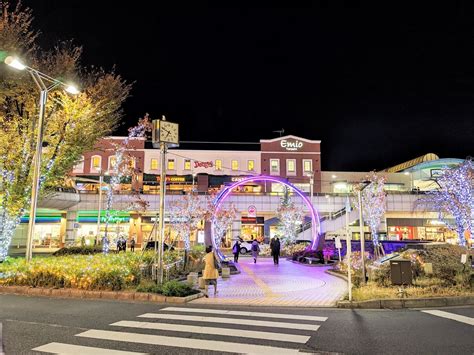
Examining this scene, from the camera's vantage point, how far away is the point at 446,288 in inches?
411

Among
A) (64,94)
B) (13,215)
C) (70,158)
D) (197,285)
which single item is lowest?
(197,285)

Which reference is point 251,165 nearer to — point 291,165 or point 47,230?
point 291,165

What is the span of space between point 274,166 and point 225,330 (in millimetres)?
45411

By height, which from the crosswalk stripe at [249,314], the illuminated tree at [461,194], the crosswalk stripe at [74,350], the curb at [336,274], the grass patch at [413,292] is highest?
the illuminated tree at [461,194]

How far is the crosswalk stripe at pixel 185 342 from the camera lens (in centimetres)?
569

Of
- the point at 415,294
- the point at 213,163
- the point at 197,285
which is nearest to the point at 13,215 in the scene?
the point at 197,285

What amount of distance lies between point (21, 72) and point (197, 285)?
12135 mm

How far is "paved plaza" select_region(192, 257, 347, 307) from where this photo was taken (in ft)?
33.1

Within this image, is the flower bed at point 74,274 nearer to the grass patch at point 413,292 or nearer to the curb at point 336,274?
the grass patch at point 413,292

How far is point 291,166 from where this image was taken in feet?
171

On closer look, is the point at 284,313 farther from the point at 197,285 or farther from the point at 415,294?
the point at 197,285

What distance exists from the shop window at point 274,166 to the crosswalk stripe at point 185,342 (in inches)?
1790

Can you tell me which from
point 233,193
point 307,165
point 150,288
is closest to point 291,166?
point 307,165

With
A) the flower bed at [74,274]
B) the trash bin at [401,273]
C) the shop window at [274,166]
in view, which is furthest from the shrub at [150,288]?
the shop window at [274,166]
